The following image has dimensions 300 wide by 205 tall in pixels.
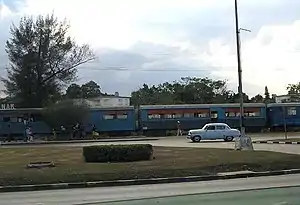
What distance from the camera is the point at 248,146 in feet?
98.6

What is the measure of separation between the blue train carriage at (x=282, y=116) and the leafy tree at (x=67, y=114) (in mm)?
20198

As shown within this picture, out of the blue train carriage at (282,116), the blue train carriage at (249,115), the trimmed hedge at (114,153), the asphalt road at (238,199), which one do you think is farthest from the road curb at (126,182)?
the blue train carriage at (282,116)

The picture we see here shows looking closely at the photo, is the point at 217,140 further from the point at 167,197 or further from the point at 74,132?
the point at 167,197

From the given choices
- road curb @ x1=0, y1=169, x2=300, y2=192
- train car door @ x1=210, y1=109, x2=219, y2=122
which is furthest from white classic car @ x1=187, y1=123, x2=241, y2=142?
road curb @ x1=0, y1=169, x2=300, y2=192

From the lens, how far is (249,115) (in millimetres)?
61656

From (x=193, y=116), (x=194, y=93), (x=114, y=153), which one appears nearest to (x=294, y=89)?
(x=194, y=93)

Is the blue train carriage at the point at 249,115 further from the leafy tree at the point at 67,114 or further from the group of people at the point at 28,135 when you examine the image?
the group of people at the point at 28,135

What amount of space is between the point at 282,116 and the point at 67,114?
896 inches

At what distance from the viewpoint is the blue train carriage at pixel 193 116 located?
59594 millimetres

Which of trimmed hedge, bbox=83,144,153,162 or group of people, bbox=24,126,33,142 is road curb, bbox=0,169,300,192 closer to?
trimmed hedge, bbox=83,144,153,162

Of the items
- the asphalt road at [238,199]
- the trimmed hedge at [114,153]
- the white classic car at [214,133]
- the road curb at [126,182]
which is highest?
the white classic car at [214,133]

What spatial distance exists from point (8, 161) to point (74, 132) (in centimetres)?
3069

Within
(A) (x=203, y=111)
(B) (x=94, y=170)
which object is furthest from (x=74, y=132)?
(B) (x=94, y=170)

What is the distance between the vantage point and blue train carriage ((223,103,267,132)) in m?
61.5
